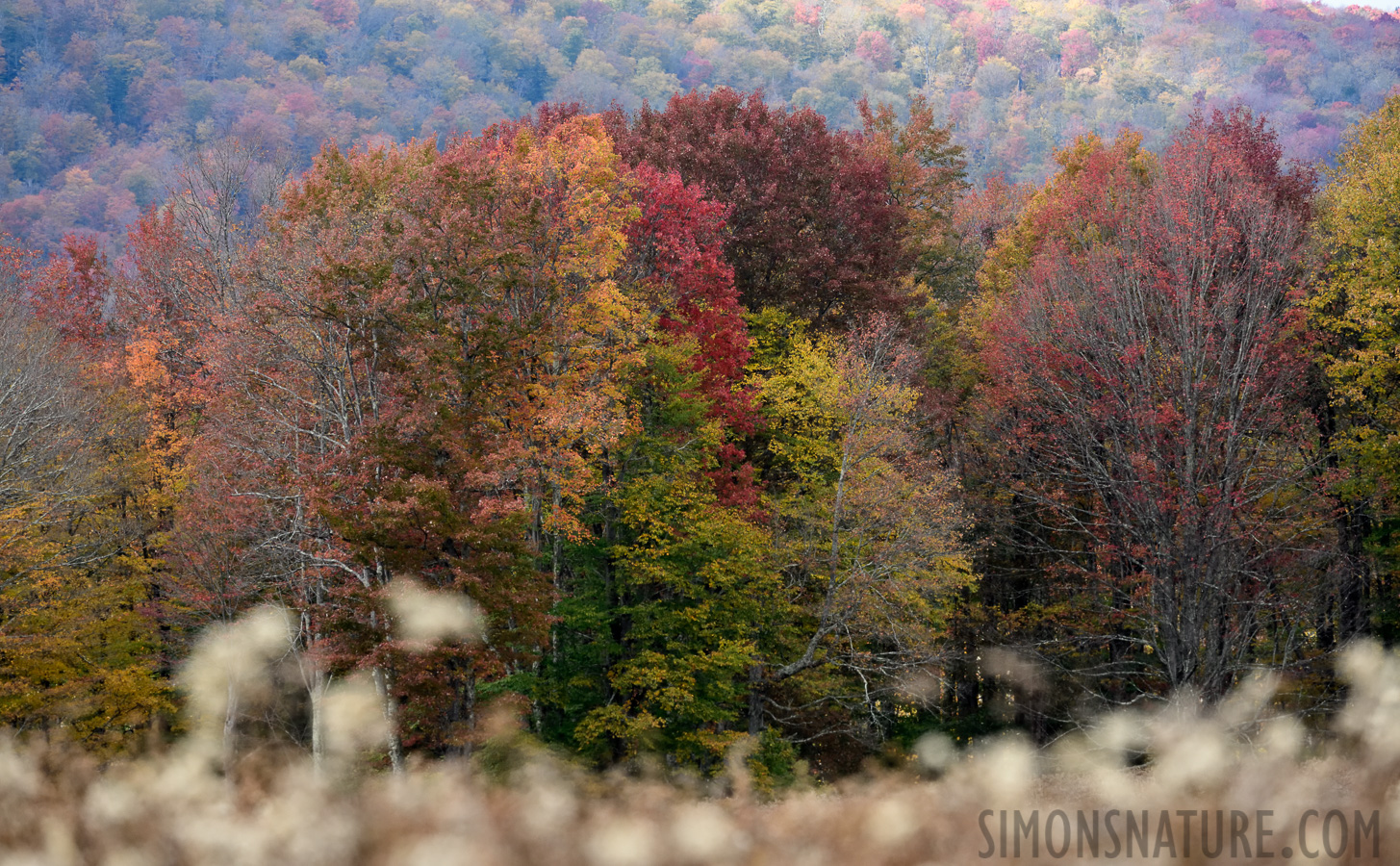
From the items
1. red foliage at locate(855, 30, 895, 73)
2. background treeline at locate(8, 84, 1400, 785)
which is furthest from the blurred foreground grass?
red foliage at locate(855, 30, 895, 73)

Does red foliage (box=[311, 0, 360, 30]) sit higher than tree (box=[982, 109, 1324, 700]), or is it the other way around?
red foliage (box=[311, 0, 360, 30])

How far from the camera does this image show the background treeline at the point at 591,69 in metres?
97.0

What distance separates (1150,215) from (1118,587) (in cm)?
814

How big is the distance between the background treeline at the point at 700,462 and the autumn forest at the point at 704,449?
145mm

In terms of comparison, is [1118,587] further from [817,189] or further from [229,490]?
[229,490]

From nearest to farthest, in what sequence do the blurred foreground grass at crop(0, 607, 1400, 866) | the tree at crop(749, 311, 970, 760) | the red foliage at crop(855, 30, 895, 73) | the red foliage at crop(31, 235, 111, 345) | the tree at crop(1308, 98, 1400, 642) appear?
the blurred foreground grass at crop(0, 607, 1400, 866) → the tree at crop(1308, 98, 1400, 642) → the tree at crop(749, 311, 970, 760) → the red foliage at crop(31, 235, 111, 345) → the red foliage at crop(855, 30, 895, 73)

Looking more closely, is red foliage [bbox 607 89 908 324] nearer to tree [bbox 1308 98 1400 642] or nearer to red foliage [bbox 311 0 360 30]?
tree [bbox 1308 98 1400 642]

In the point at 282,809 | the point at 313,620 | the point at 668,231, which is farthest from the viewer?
the point at 668,231

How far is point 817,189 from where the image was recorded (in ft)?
105

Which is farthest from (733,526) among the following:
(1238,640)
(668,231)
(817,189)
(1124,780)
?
(1124,780)

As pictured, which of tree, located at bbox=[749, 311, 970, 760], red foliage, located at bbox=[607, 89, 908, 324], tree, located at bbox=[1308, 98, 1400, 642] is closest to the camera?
tree, located at bbox=[1308, 98, 1400, 642]

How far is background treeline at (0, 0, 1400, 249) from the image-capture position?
318ft

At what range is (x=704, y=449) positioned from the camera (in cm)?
2470

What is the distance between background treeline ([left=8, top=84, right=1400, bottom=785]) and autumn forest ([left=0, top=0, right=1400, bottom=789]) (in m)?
0.14
